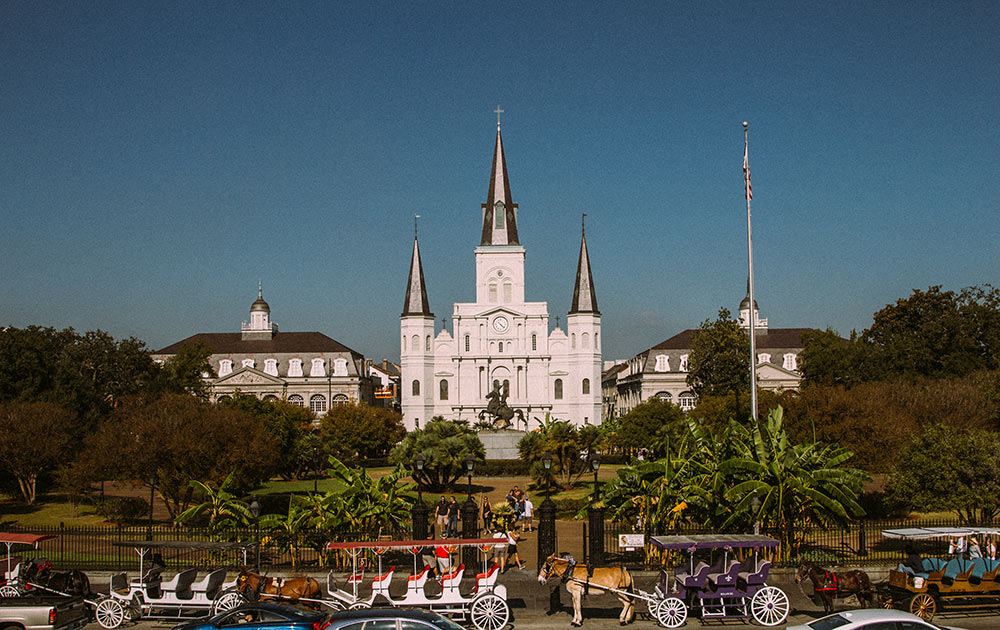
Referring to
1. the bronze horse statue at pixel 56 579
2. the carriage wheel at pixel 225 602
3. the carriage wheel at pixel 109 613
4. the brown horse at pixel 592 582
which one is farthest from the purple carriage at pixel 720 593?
the bronze horse statue at pixel 56 579

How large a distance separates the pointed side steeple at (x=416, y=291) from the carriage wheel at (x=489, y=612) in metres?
66.1

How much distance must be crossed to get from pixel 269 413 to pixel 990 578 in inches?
1511

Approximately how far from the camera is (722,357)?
5466cm

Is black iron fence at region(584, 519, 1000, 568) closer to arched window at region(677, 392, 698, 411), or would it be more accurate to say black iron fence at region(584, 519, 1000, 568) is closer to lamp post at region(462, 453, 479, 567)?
lamp post at region(462, 453, 479, 567)

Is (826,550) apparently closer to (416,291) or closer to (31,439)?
(31,439)

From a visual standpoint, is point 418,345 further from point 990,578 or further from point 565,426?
point 990,578

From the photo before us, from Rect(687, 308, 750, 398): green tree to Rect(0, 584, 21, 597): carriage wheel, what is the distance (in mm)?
45491

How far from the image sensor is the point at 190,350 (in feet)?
215

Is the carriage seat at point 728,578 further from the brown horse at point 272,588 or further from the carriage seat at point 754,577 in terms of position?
the brown horse at point 272,588

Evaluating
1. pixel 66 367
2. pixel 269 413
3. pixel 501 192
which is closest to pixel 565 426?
pixel 269 413

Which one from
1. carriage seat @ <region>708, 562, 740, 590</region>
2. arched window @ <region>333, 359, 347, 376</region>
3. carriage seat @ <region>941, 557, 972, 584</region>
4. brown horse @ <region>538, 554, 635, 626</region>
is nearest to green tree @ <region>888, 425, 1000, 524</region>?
carriage seat @ <region>941, 557, 972, 584</region>

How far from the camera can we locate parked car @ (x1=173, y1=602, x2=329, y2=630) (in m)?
11.9

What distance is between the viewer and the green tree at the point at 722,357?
2153 inches

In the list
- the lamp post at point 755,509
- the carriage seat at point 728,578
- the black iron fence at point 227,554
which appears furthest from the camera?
the black iron fence at point 227,554
